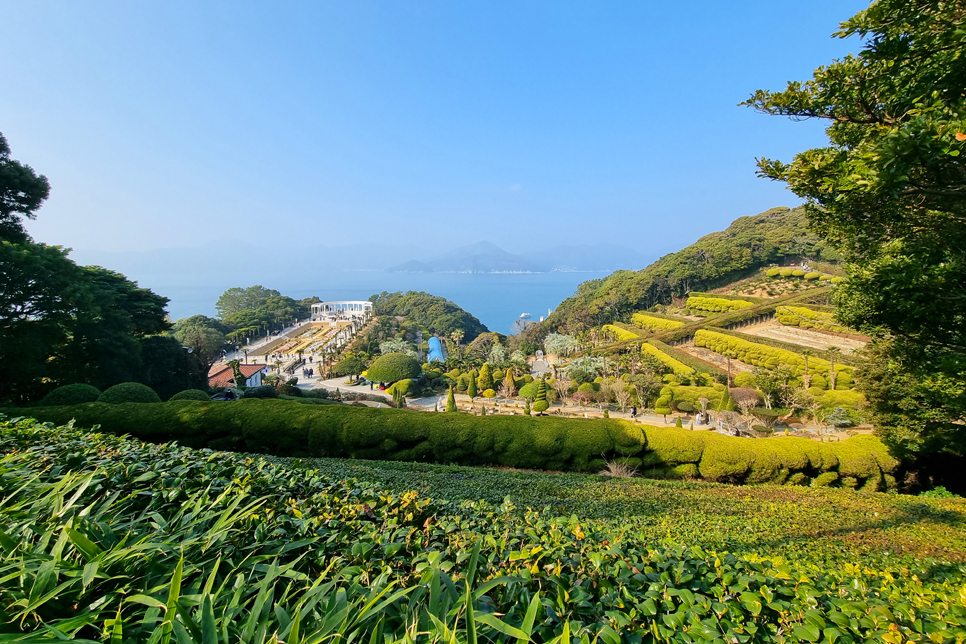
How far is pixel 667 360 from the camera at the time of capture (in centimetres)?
2617

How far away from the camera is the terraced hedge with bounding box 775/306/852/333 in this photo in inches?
1029

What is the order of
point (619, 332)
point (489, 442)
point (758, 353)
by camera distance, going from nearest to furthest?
point (489, 442) < point (758, 353) < point (619, 332)

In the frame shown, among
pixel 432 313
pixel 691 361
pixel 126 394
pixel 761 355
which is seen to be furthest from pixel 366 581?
pixel 432 313

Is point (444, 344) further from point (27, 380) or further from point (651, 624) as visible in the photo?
point (651, 624)

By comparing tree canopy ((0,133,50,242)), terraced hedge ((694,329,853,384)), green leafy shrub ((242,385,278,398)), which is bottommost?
terraced hedge ((694,329,853,384))

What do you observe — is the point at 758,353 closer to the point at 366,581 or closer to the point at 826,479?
the point at 826,479

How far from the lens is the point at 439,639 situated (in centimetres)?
107

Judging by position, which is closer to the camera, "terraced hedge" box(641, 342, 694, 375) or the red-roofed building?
"terraced hedge" box(641, 342, 694, 375)

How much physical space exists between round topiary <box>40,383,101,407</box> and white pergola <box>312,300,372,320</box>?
174 feet

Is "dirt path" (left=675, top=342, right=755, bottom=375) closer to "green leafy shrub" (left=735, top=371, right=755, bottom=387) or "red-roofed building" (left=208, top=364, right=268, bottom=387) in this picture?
"green leafy shrub" (left=735, top=371, right=755, bottom=387)

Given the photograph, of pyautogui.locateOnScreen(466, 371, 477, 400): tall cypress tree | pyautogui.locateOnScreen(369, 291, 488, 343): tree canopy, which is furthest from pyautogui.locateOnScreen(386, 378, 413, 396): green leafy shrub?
pyautogui.locateOnScreen(369, 291, 488, 343): tree canopy

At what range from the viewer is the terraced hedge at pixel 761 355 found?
20.0 m

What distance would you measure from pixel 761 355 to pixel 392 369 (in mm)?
23534

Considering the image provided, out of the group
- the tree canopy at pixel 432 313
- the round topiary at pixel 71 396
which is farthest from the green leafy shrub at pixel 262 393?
the tree canopy at pixel 432 313
